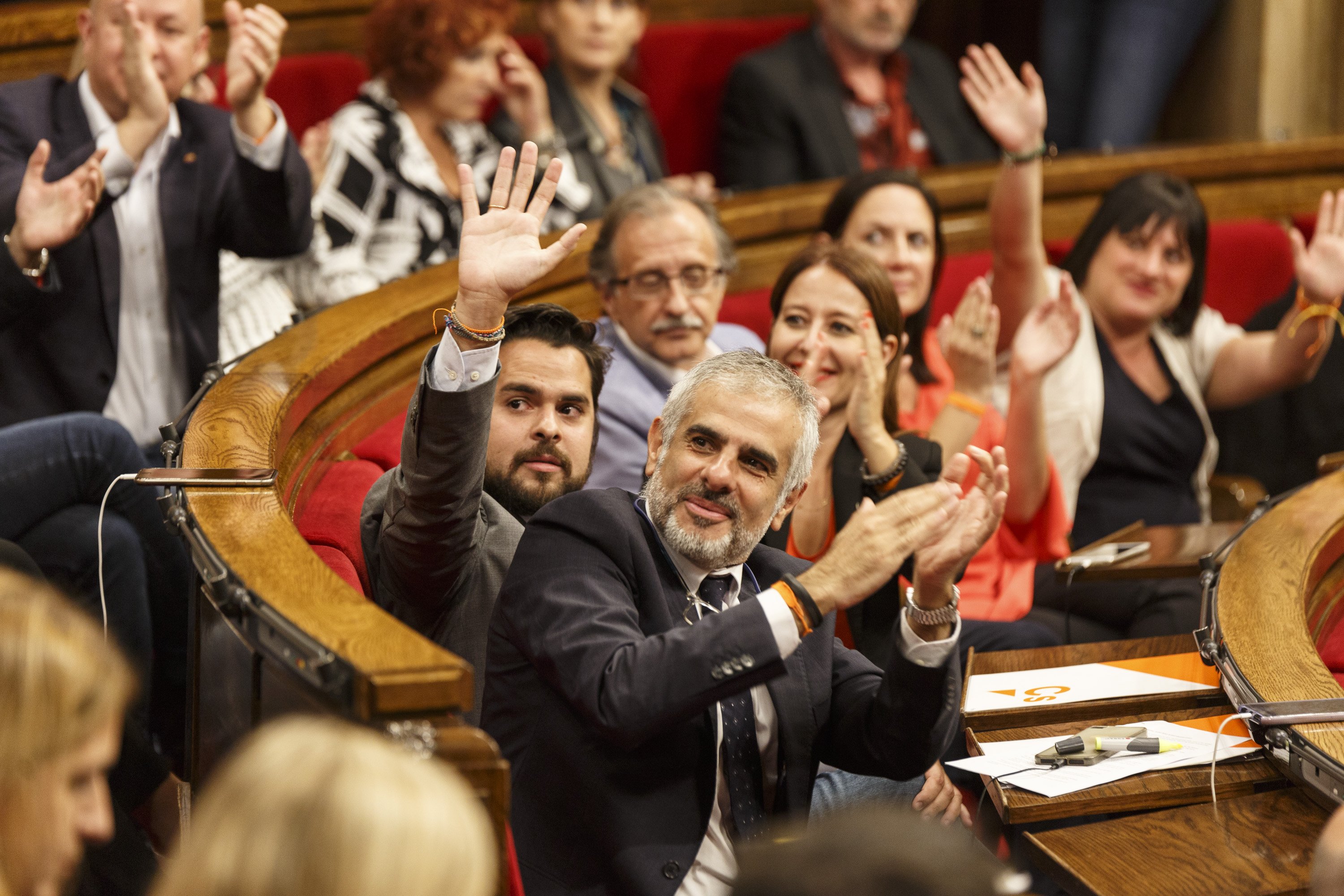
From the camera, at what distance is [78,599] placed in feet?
5.40

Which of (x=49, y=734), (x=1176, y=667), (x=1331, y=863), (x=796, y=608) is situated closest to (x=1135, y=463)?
(x=1176, y=667)

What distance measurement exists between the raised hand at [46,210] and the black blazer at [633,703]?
2.83 ft

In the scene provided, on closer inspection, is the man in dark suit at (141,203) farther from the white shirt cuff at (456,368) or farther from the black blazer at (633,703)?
the black blazer at (633,703)

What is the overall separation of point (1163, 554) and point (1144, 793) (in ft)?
2.94

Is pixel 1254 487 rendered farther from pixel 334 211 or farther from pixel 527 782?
pixel 527 782

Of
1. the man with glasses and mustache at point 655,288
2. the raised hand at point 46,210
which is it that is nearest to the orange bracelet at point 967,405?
the man with glasses and mustache at point 655,288

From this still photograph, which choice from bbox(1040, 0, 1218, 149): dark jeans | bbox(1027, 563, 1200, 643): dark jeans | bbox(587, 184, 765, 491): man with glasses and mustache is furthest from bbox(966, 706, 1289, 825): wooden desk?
bbox(1040, 0, 1218, 149): dark jeans

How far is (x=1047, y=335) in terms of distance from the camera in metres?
2.40

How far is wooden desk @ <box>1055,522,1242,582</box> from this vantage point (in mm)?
2047

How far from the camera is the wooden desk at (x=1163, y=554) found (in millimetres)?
2047

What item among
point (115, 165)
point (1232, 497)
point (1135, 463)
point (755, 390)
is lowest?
point (1232, 497)

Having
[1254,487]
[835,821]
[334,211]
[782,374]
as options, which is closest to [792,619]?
[782,374]

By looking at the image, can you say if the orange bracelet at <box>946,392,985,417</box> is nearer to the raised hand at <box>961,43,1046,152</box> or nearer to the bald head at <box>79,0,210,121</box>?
the raised hand at <box>961,43,1046,152</box>

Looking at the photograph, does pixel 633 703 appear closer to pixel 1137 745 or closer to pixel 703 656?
pixel 703 656
